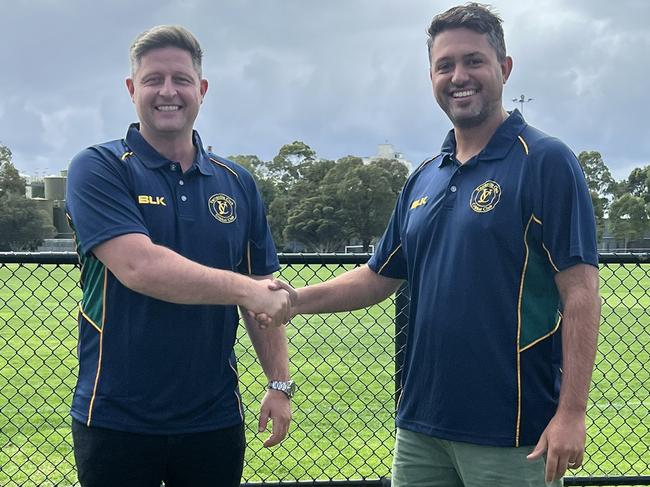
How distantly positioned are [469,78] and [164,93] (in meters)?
1.15

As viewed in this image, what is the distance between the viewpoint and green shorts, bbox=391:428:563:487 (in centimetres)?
266

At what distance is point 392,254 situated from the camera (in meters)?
3.26

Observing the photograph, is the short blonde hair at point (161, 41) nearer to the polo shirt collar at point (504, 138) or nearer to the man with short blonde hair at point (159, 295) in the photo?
the man with short blonde hair at point (159, 295)

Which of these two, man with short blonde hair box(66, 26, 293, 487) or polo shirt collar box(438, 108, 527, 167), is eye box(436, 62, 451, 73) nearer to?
polo shirt collar box(438, 108, 527, 167)

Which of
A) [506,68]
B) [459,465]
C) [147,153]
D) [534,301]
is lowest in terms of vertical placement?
[459,465]

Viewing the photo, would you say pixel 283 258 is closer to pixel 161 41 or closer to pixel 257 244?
pixel 257 244

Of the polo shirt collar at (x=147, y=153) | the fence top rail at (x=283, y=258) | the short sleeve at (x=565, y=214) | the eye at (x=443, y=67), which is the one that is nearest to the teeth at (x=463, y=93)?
the eye at (x=443, y=67)

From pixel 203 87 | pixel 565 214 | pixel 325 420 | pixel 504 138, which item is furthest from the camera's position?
pixel 325 420

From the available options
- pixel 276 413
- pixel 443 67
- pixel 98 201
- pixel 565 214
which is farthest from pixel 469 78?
pixel 276 413

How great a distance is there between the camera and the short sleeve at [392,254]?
10.6 ft

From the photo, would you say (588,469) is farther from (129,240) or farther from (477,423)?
(129,240)

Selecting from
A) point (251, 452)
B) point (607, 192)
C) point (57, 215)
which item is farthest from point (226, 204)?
point (57, 215)

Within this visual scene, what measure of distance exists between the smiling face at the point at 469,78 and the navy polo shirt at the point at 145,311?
97 cm

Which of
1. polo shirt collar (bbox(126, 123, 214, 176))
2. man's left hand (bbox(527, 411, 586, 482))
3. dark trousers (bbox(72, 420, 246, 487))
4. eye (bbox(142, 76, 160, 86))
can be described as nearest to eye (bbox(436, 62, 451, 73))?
polo shirt collar (bbox(126, 123, 214, 176))
